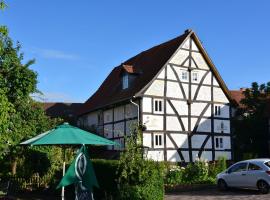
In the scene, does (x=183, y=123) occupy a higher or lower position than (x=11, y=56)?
Answer: lower

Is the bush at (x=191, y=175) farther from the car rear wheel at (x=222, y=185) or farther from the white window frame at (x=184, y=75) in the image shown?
the white window frame at (x=184, y=75)

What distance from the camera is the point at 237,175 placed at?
20219mm

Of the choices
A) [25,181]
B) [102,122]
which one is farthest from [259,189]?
[102,122]

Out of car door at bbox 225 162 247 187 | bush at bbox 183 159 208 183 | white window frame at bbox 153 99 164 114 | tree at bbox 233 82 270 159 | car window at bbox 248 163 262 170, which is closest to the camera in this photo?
car window at bbox 248 163 262 170

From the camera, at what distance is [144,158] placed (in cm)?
1342

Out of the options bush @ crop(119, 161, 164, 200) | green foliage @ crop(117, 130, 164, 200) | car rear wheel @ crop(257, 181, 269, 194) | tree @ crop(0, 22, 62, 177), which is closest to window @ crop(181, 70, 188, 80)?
tree @ crop(0, 22, 62, 177)

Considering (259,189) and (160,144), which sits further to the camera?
(160,144)

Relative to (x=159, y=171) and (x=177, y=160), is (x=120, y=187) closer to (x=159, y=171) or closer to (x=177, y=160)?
(x=159, y=171)

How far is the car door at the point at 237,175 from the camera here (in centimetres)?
1996

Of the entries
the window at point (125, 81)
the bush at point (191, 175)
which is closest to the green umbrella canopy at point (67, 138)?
the bush at point (191, 175)

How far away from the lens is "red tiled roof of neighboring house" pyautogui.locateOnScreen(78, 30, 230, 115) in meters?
32.3

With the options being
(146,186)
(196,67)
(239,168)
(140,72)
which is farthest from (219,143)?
(146,186)

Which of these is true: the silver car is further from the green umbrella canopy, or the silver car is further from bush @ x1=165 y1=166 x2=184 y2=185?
the green umbrella canopy

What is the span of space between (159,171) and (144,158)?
581 millimetres
